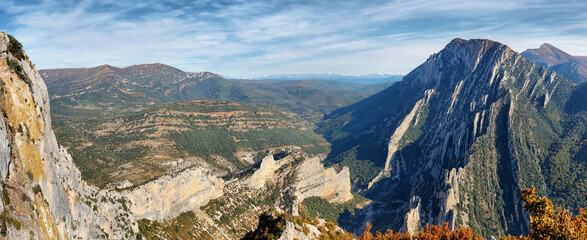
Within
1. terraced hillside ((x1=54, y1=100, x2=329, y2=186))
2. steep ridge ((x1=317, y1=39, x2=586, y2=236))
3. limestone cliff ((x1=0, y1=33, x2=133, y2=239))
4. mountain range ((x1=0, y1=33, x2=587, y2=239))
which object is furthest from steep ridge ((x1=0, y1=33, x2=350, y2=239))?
steep ridge ((x1=317, y1=39, x2=586, y2=236))

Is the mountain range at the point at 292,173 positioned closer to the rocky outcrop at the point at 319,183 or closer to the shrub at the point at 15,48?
the shrub at the point at 15,48

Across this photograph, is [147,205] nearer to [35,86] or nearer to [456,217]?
[35,86]

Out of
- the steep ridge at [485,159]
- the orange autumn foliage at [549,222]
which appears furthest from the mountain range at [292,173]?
the orange autumn foliage at [549,222]

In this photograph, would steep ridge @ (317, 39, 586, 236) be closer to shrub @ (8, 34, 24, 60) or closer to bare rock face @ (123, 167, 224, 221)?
bare rock face @ (123, 167, 224, 221)

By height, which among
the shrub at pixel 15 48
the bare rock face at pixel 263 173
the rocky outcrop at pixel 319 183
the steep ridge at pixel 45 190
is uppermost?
the shrub at pixel 15 48

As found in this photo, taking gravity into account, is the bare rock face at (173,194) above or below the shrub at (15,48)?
below
